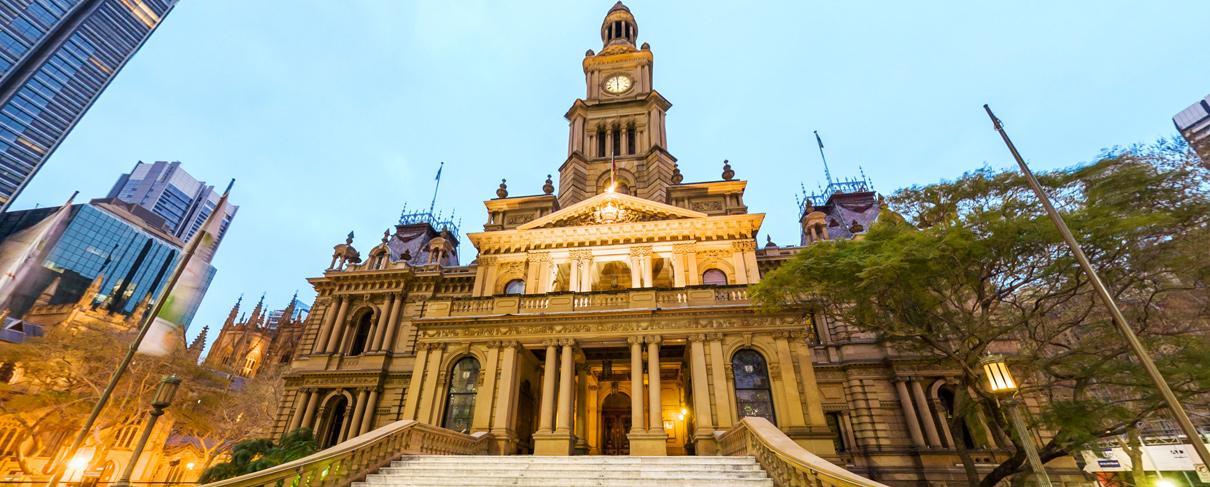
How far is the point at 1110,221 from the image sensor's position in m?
10.6

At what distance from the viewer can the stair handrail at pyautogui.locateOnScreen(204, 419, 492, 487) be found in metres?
8.02

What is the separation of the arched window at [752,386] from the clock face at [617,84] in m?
25.3

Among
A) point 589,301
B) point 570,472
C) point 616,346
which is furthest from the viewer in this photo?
point 589,301

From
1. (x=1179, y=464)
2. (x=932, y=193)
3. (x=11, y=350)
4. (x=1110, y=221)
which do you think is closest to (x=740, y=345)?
(x=932, y=193)

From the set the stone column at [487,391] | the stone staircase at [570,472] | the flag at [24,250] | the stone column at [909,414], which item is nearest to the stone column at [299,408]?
the stone column at [487,391]

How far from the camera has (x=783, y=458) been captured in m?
8.52

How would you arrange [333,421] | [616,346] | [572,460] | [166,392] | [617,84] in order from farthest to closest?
[617,84], [333,421], [616,346], [572,460], [166,392]

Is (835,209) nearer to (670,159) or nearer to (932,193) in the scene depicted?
(670,159)

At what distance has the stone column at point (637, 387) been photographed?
1536cm

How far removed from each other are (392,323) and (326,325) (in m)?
4.01

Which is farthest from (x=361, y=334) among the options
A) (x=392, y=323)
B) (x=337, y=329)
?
(x=392, y=323)

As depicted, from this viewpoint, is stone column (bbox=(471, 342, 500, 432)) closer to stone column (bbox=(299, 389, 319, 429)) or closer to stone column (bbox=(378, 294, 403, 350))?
stone column (bbox=(378, 294, 403, 350))

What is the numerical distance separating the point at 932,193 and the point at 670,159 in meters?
17.3

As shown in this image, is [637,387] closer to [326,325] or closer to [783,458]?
[783,458]
